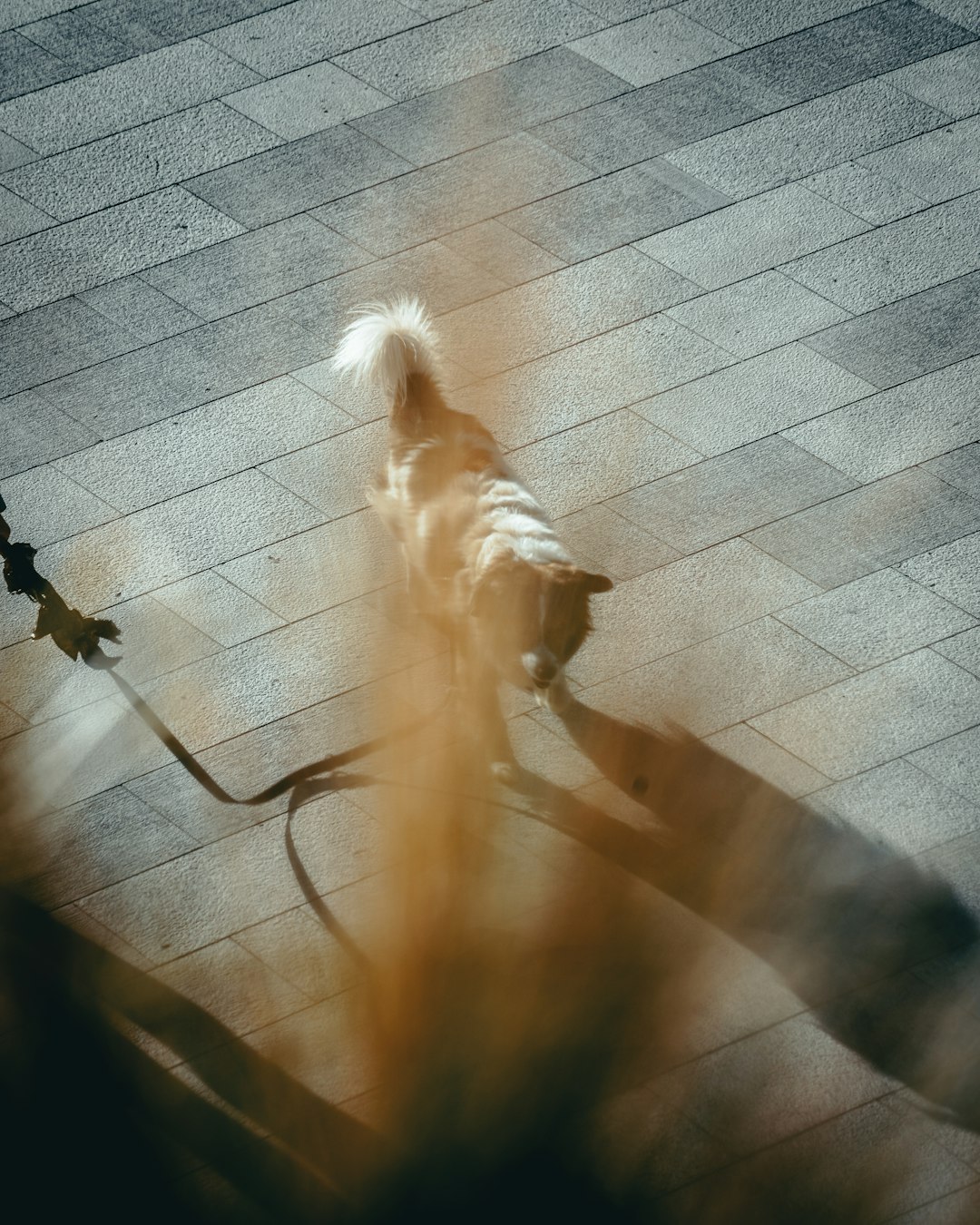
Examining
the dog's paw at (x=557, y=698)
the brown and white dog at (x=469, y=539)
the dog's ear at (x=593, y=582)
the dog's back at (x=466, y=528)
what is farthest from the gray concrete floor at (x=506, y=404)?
the dog's ear at (x=593, y=582)

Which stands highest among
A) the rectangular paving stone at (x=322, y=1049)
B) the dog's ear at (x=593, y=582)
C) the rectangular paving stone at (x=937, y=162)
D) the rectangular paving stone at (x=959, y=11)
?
the rectangular paving stone at (x=959, y=11)

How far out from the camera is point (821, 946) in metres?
5.14

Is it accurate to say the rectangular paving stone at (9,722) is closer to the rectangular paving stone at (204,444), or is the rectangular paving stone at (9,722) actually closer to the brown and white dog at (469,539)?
the rectangular paving stone at (204,444)

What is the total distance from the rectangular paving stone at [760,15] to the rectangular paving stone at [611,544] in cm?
429

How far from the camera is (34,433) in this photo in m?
7.21

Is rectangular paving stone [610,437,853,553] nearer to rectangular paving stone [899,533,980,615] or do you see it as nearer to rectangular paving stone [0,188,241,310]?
rectangular paving stone [899,533,980,615]

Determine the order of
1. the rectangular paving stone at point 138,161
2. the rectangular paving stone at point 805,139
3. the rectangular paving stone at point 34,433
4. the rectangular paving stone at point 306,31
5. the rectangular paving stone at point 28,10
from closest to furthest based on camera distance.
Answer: the rectangular paving stone at point 34,433, the rectangular paving stone at point 805,139, the rectangular paving stone at point 138,161, the rectangular paving stone at point 306,31, the rectangular paving stone at point 28,10

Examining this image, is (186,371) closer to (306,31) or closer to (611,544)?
(611,544)

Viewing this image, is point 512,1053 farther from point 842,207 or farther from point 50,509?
point 842,207

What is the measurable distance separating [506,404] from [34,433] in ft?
7.49

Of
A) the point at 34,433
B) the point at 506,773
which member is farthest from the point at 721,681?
the point at 34,433

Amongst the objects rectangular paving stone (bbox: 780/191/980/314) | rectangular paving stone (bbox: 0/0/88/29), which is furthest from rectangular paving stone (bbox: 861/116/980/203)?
rectangular paving stone (bbox: 0/0/88/29)

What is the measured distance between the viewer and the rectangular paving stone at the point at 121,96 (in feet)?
29.6

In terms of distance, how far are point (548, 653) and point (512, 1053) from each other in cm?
136
